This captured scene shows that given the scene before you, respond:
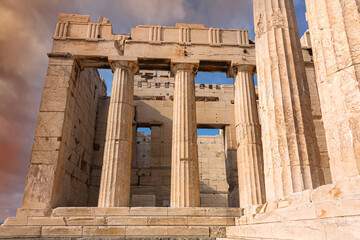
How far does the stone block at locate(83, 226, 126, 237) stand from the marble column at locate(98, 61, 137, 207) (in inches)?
54.2

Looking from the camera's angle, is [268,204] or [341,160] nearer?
[341,160]

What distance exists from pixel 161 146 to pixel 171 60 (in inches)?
237

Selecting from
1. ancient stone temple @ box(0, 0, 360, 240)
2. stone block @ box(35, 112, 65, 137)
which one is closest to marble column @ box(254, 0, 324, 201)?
ancient stone temple @ box(0, 0, 360, 240)

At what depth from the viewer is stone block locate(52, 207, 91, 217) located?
11383 millimetres

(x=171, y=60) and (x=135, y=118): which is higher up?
(x=171, y=60)

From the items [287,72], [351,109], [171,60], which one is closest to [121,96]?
[171,60]

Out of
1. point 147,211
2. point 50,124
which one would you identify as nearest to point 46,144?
point 50,124

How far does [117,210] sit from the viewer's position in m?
11.5

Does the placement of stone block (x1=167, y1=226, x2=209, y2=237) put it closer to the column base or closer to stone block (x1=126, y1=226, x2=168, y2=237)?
the column base

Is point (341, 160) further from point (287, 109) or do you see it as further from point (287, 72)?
point (287, 72)

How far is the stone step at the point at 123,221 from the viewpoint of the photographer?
36.4 feet

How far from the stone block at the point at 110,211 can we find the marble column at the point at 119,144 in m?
0.64

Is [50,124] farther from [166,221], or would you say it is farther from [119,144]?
[166,221]

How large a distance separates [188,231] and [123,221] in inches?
96.8
